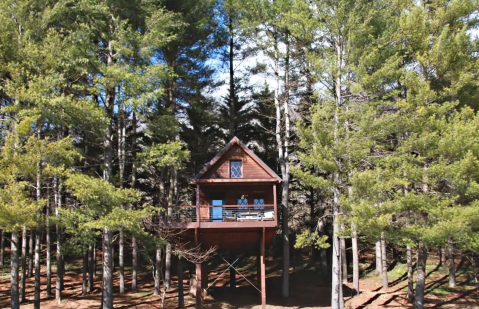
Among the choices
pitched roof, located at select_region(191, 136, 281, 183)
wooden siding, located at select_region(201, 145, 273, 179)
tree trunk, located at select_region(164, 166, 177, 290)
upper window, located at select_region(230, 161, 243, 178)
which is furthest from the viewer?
tree trunk, located at select_region(164, 166, 177, 290)

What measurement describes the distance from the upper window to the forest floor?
21.1 feet

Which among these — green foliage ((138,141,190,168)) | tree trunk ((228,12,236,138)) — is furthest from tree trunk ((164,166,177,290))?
tree trunk ((228,12,236,138))

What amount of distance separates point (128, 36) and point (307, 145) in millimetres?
8773

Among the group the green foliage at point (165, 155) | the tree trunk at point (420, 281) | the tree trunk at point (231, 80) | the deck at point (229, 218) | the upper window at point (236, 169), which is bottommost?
the tree trunk at point (420, 281)

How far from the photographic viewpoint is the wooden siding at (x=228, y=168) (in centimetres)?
1841

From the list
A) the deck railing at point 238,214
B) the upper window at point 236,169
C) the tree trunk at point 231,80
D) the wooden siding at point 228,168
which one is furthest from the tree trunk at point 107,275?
the tree trunk at point 231,80

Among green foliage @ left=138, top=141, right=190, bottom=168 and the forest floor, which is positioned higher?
green foliage @ left=138, top=141, right=190, bottom=168

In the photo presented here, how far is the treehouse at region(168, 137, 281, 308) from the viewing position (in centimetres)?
1725

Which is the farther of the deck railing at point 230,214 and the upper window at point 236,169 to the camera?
the upper window at point 236,169

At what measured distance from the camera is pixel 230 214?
1841 cm

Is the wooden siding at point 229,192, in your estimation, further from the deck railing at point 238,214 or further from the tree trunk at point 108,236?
the tree trunk at point 108,236

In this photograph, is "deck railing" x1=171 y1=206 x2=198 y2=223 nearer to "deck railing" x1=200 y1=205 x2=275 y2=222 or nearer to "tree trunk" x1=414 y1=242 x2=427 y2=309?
"deck railing" x1=200 y1=205 x2=275 y2=222

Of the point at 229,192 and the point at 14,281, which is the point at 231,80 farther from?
the point at 14,281

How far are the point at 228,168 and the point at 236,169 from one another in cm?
42
